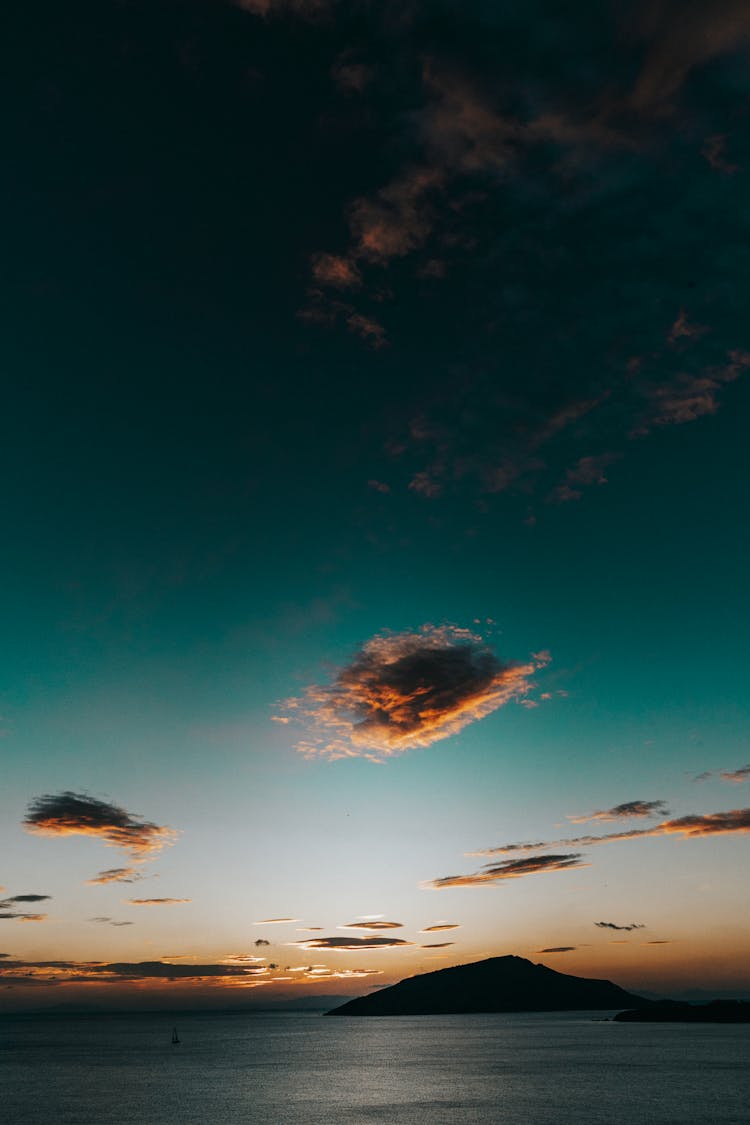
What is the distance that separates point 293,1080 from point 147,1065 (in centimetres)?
5291

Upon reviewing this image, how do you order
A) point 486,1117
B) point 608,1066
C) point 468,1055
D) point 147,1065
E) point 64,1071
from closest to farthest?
point 486,1117
point 608,1066
point 64,1071
point 147,1065
point 468,1055

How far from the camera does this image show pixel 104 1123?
74.9m

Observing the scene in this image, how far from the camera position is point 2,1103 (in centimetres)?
9262

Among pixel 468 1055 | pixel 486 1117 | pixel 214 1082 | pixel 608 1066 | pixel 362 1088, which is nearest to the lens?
pixel 486 1117

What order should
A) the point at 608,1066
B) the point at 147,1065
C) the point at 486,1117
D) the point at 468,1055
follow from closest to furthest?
the point at 486,1117, the point at 608,1066, the point at 147,1065, the point at 468,1055

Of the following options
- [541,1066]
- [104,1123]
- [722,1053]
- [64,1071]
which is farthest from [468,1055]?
[104,1123]

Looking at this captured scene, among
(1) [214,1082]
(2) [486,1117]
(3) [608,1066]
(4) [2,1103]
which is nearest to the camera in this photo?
(2) [486,1117]

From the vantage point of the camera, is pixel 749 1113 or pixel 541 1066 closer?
pixel 749 1113

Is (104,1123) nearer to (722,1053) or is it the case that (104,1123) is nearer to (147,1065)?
(147,1065)

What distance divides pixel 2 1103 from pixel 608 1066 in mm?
97452

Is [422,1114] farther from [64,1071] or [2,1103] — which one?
[64,1071]

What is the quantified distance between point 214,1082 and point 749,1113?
8005cm

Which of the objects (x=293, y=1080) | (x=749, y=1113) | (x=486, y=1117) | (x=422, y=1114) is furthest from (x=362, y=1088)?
(x=749, y=1113)

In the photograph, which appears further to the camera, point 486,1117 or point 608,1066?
point 608,1066
